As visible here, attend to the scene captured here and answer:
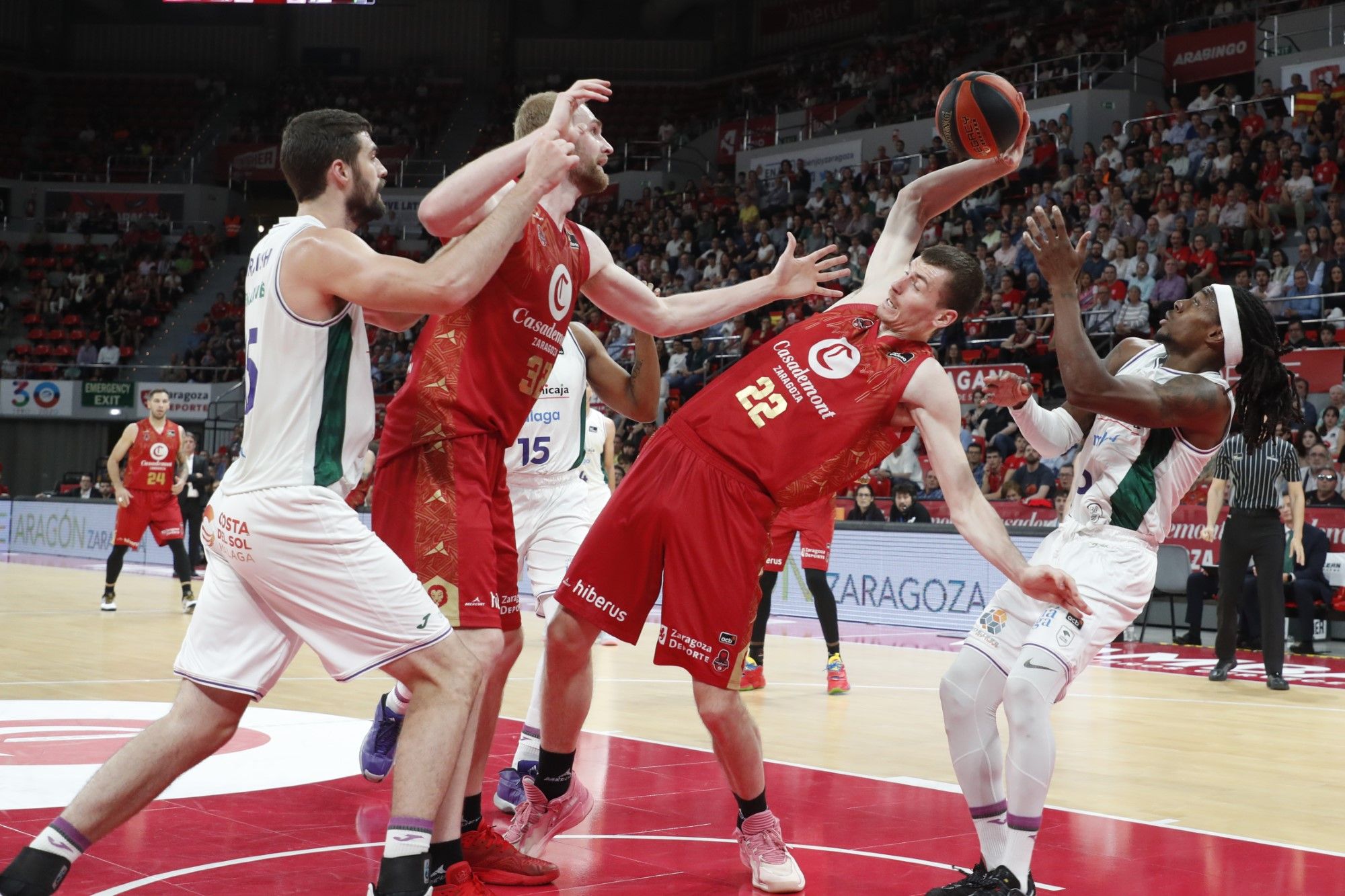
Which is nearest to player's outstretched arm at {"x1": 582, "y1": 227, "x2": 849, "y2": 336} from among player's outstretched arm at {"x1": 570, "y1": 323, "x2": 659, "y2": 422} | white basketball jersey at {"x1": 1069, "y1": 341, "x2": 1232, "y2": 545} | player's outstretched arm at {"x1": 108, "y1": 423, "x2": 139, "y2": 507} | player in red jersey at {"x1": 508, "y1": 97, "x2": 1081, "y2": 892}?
player's outstretched arm at {"x1": 570, "y1": 323, "x2": 659, "y2": 422}

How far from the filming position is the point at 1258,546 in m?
9.48

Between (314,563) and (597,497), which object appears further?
(597,497)

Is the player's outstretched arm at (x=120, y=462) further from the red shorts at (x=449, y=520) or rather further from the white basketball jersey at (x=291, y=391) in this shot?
the white basketball jersey at (x=291, y=391)

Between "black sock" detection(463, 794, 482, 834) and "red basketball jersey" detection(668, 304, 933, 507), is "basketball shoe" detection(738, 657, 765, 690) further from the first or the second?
"red basketball jersey" detection(668, 304, 933, 507)

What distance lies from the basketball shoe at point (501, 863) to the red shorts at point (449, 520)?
2.45 feet

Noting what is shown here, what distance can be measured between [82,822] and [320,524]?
92 centimetres

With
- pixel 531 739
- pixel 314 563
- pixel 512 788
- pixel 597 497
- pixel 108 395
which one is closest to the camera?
pixel 314 563

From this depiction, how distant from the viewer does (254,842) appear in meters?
4.42

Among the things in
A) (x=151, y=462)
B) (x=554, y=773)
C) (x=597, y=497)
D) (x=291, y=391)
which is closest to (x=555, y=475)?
(x=597, y=497)

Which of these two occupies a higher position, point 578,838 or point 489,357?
point 489,357

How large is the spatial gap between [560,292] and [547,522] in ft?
7.56

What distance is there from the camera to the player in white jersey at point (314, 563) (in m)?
3.37

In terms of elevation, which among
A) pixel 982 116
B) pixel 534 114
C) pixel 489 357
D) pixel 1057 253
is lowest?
pixel 489 357

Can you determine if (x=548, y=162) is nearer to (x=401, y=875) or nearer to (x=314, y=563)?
(x=314, y=563)
